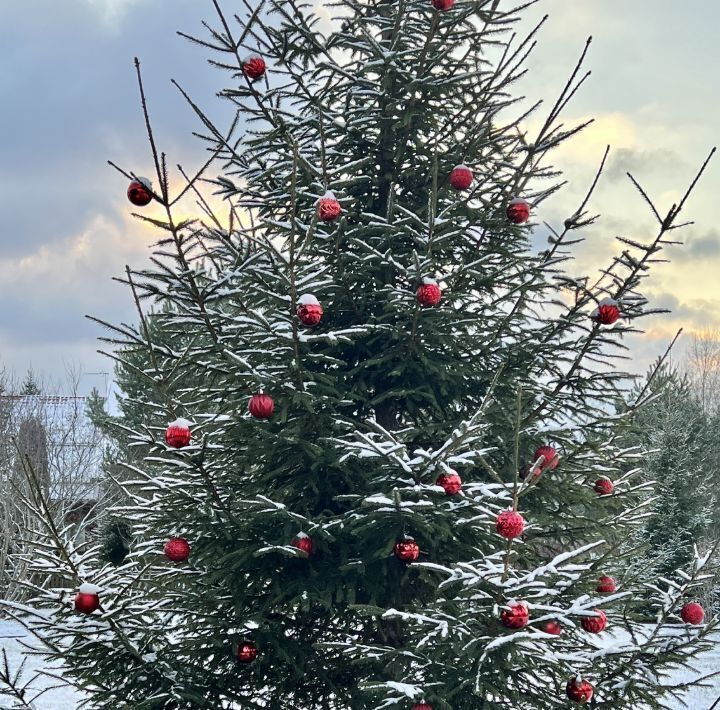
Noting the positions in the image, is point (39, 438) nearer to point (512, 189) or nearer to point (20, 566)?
point (20, 566)

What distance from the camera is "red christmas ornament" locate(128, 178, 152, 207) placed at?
11.5ft

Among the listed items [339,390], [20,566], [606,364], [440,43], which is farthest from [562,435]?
[20,566]

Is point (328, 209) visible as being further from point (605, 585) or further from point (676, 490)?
point (676, 490)

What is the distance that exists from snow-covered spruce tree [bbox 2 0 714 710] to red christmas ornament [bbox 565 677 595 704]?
→ 0.02m

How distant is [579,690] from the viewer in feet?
12.7

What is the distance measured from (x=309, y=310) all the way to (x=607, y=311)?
1847mm

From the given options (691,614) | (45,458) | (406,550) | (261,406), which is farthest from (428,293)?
(45,458)

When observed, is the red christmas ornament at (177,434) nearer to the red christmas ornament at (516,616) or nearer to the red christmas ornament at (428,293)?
the red christmas ornament at (428,293)

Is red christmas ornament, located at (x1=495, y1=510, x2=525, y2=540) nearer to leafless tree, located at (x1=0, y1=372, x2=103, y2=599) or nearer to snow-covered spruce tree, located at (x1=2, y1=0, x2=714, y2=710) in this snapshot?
snow-covered spruce tree, located at (x1=2, y1=0, x2=714, y2=710)

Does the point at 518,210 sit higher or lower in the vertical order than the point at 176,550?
higher

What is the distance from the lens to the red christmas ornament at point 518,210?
4707 mm

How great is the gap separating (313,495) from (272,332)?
1.38m

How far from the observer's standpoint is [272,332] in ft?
13.6


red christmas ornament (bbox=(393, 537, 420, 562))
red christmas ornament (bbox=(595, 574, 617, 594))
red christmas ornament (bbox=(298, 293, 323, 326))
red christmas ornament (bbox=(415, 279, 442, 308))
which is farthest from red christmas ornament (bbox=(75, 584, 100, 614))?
red christmas ornament (bbox=(595, 574, 617, 594))
